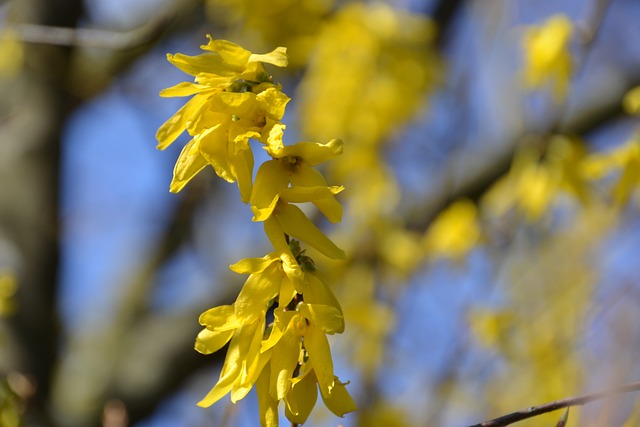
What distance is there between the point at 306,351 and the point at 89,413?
10.4 feet

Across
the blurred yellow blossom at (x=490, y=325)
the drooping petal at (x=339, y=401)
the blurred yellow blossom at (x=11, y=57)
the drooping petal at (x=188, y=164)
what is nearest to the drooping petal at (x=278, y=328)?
the drooping petal at (x=339, y=401)

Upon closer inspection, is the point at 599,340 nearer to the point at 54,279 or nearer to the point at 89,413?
the point at 89,413

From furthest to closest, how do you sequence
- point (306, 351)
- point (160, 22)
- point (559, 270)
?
1. point (559, 270)
2. point (160, 22)
3. point (306, 351)

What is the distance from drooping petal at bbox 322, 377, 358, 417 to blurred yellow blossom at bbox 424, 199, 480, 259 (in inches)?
92.3

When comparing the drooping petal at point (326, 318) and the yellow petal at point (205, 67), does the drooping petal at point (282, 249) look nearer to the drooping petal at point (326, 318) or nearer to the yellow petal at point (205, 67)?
the drooping petal at point (326, 318)

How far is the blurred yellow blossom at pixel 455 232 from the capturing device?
328 centimetres

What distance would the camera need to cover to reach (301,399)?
978mm

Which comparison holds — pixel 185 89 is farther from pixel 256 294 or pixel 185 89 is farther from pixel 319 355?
pixel 319 355

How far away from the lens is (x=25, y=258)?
13.9ft

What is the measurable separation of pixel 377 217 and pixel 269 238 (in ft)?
9.44

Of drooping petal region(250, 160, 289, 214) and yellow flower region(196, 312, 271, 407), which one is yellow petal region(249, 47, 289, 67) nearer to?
drooping petal region(250, 160, 289, 214)

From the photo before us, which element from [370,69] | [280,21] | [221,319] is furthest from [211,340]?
[280,21]

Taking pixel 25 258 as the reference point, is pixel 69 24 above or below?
above

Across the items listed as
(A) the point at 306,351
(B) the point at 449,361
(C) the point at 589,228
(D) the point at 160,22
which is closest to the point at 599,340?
(C) the point at 589,228
